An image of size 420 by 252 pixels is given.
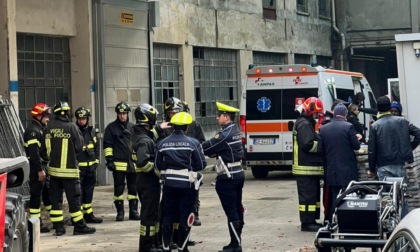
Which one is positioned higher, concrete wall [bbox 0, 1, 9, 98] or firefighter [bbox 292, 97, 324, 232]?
concrete wall [bbox 0, 1, 9, 98]

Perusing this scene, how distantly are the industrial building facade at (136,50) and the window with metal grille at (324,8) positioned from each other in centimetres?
328

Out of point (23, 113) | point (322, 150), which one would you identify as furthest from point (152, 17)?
point (322, 150)

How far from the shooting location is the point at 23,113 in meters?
18.5

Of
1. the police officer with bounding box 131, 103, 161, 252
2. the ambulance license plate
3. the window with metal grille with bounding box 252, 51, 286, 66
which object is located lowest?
the police officer with bounding box 131, 103, 161, 252

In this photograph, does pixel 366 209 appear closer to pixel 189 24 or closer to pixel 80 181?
pixel 80 181

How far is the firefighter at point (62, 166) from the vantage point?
13.0 meters

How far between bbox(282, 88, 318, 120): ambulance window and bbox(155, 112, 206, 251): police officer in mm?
10172

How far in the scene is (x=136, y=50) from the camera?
22.1m

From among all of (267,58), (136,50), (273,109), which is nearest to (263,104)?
(273,109)

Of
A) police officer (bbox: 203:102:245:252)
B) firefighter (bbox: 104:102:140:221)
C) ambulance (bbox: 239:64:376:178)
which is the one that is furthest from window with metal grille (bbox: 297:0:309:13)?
police officer (bbox: 203:102:245:252)

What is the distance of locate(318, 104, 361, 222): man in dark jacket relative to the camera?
12016mm

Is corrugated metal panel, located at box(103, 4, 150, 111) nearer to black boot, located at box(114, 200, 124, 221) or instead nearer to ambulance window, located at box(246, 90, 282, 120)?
ambulance window, located at box(246, 90, 282, 120)

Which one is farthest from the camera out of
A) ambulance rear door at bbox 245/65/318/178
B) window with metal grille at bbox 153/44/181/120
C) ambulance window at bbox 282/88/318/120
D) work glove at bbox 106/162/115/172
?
window with metal grille at bbox 153/44/181/120

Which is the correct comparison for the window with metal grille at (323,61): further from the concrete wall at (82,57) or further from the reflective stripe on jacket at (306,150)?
the reflective stripe on jacket at (306,150)
